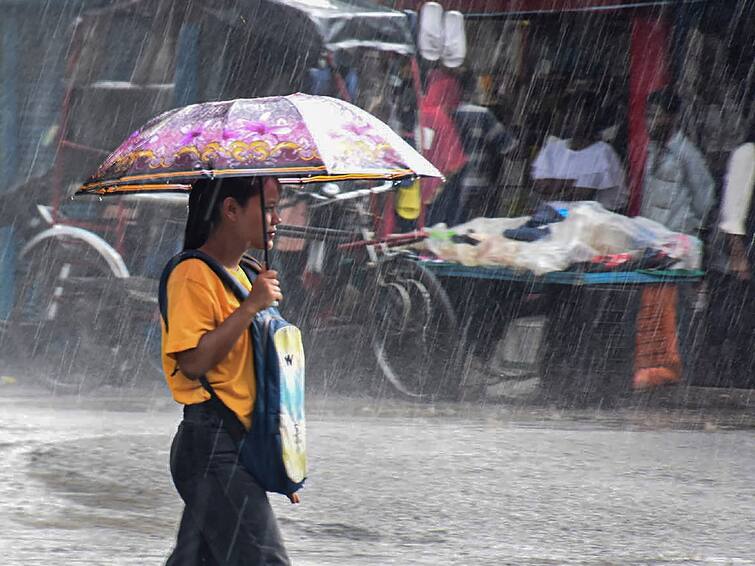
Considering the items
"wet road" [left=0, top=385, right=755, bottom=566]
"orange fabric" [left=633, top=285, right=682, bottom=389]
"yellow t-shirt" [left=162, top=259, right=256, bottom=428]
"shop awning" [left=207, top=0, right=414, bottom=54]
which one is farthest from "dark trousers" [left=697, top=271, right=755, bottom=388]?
"yellow t-shirt" [left=162, top=259, right=256, bottom=428]

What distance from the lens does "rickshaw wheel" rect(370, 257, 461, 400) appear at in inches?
421

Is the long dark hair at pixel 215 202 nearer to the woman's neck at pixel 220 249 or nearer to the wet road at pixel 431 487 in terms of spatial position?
the woman's neck at pixel 220 249

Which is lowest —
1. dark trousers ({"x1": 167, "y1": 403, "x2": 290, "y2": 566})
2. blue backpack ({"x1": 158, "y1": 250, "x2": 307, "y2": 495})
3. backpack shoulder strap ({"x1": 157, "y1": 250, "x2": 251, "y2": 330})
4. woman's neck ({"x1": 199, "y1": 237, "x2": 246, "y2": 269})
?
dark trousers ({"x1": 167, "y1": 403, "x2": 290, "y2": 566})

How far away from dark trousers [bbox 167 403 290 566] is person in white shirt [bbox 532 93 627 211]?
8.40 m

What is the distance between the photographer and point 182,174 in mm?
3557

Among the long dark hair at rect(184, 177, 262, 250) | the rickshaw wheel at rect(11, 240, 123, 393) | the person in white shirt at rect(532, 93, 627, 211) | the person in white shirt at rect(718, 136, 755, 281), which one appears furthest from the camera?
the person in white shirt at rect(532, 93, 627, 211)

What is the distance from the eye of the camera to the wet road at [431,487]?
5961 mm

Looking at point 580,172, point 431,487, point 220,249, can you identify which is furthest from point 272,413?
point 580,172

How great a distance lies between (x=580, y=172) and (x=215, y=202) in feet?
27.4

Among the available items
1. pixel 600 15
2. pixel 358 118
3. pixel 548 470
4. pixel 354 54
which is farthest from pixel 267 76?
pixel 358 118

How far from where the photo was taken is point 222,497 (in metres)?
3.50

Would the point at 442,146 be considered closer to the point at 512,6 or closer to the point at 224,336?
the point at 512,6

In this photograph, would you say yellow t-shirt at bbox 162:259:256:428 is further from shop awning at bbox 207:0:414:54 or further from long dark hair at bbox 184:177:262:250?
shop awning at bbox 207:0:414:54

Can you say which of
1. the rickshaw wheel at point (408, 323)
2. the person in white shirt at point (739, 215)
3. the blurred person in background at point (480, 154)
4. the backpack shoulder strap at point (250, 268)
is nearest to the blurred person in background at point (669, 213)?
the person in white shirt at point (739, 215)
